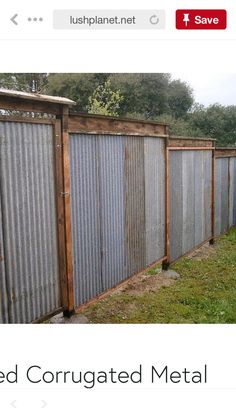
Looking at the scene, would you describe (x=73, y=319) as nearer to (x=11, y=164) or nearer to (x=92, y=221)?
(x=92, y=221)

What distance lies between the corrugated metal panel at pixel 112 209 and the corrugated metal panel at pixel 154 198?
0.92m

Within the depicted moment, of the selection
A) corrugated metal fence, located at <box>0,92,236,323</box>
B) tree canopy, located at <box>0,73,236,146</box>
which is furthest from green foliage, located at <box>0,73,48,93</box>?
corrugated metal fence, located at <box>0,92,236,323</box>

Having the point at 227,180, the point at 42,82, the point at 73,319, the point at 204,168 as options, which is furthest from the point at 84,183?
the point at 42,82

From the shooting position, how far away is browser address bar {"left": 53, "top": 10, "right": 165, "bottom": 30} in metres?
3.88

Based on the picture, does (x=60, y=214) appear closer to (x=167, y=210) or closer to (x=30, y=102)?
(x=30, y=102)

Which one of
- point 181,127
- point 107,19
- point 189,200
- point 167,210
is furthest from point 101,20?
point 181,127

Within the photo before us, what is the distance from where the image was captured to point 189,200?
8.94 metres

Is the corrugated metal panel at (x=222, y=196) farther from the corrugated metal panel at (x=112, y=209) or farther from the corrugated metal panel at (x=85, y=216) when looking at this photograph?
the corrugated metal panel at (x=85, y=216)

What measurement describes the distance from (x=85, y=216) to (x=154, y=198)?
2.32 m

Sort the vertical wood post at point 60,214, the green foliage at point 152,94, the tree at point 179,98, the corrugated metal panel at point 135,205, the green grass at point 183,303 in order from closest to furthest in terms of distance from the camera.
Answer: the vertical wood post at point 60,214, the green grass at point 183,303, the corrugated metal panel at point 135,205, the green foliage at point 152,94, the tree at point 179,98

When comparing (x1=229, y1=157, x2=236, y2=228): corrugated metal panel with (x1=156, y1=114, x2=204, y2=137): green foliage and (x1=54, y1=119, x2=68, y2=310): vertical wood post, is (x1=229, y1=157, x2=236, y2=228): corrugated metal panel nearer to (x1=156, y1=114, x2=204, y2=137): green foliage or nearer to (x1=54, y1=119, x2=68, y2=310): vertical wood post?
(x1=54, y1=119, x2=68, y2=310): vertical wood post

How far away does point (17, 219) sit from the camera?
13.8 feet

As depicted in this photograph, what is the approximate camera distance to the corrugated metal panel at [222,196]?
10906 mm

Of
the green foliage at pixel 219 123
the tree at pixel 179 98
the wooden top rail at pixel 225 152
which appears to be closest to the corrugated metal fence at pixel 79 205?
the wooden top rail at pixel 225 152
